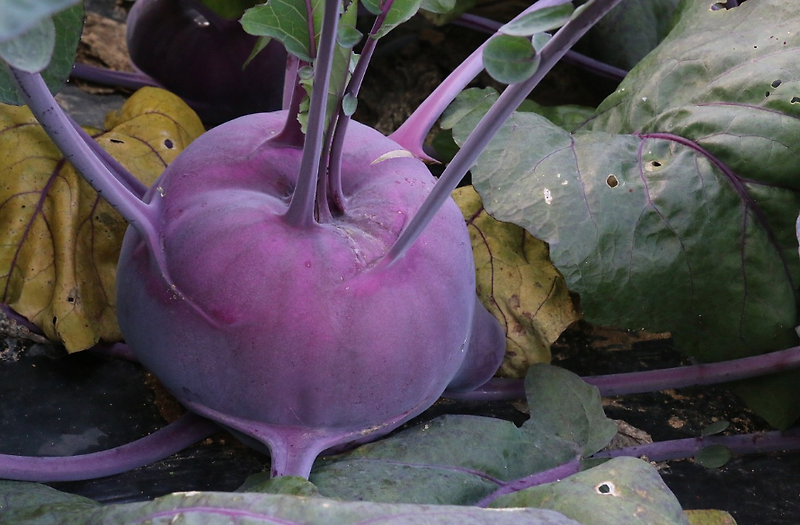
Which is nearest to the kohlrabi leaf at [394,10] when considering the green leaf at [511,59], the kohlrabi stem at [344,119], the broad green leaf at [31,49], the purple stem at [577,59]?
the kohlrabi stem at [344,119]

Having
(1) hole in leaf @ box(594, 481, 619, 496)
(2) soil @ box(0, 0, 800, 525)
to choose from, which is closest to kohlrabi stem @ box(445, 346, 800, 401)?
(2) soil @ box(0, 0, 800, 525)

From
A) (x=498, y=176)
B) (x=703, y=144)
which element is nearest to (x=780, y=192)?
(x=703, y=144)

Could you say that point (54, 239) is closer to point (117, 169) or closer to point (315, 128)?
point (117, 169)

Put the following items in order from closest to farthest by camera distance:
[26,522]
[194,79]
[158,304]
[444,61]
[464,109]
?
[26,522]
[158,304]
[464,109]
[194,79]
[444,61]

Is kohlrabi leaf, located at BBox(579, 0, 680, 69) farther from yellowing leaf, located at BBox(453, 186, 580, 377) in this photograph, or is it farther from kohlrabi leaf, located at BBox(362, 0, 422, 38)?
kohlrabi leaf, located at BBox(362, 0, 422, 38)

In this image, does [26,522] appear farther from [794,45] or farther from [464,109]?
[794,45]

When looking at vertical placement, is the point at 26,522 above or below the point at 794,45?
below
